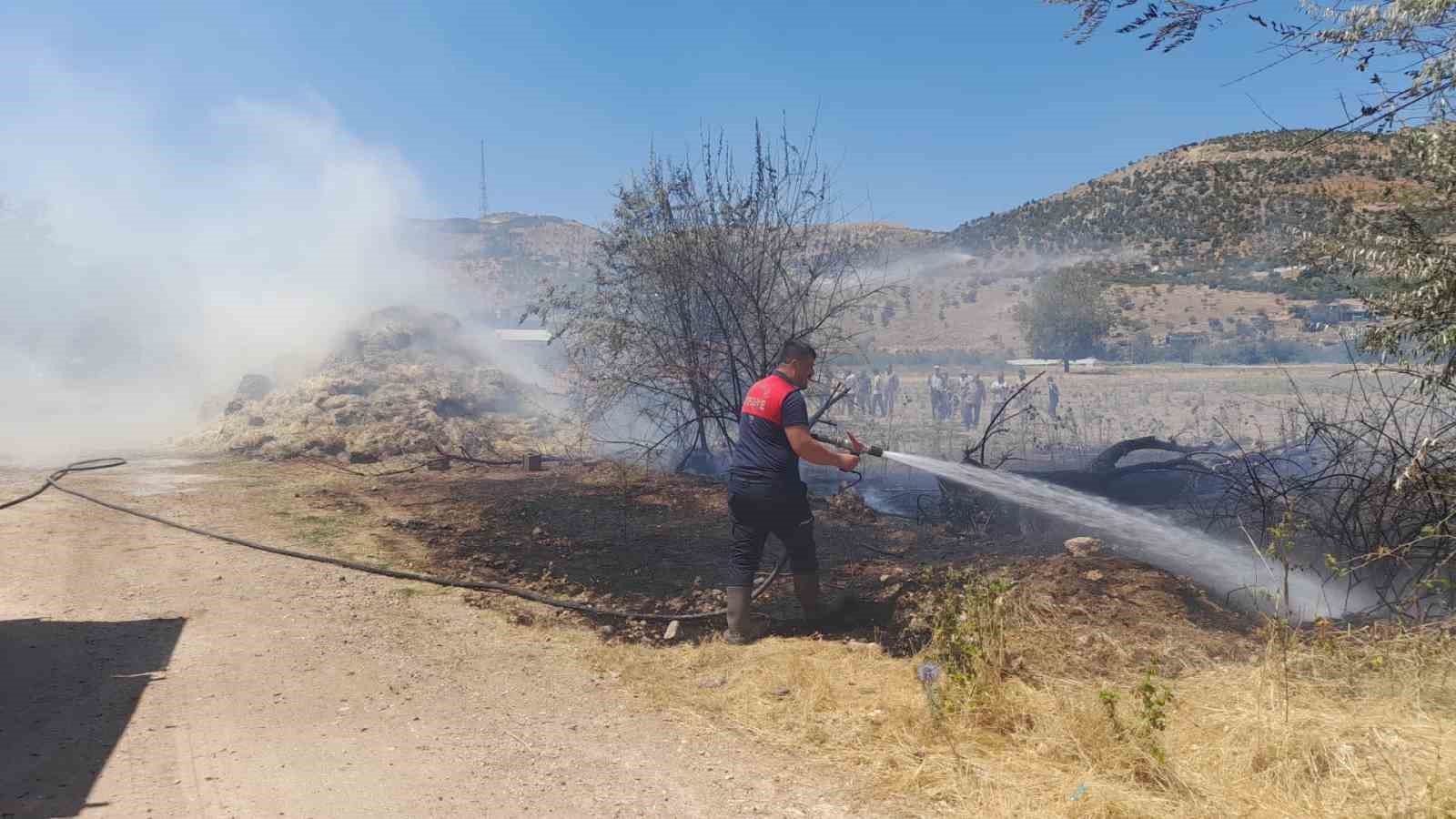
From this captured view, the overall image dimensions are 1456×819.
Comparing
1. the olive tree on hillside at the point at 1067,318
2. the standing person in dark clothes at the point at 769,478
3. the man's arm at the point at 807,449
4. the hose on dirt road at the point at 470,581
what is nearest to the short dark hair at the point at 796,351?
the standing person in dark clothes at the point at 769,478

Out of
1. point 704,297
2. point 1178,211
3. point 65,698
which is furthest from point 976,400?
point 1178,211

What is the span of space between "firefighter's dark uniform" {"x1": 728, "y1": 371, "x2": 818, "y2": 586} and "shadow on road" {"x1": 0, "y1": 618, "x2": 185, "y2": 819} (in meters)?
3.19

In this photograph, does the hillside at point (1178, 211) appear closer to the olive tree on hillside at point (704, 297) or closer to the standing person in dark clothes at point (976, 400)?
the standing person in dark clothes at point (976, 400)

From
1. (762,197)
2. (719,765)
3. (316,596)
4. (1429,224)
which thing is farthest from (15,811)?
(762,197)

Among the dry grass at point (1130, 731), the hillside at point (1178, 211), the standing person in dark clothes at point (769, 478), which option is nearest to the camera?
the dry grass at point (1130, 731)

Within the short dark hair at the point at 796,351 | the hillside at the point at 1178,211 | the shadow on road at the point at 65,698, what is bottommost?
the shadow on road at the point at 65,698

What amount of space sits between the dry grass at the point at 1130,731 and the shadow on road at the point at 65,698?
2.41 metres

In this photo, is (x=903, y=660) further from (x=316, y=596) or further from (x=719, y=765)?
(x=316, y=596)

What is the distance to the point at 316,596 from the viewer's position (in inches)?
248

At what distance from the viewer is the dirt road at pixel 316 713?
3510mm

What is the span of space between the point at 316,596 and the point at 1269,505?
21.4 ft

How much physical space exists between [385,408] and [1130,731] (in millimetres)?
15280

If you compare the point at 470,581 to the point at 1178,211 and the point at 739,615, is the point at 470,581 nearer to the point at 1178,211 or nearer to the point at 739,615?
the point at 739,615

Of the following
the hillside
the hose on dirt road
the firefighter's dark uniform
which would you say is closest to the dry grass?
the firefighter's dark uniform
